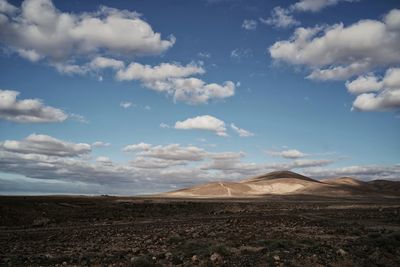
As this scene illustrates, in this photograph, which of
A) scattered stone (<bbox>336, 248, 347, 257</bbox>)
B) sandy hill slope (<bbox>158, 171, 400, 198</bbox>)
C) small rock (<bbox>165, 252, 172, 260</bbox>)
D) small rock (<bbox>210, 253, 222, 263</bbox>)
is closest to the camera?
small rock (<bbox>210, 253, 222, 263</bbox>)

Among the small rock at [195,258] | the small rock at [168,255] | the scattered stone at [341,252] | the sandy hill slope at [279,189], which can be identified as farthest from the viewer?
the sandy hill slope at [279,189]

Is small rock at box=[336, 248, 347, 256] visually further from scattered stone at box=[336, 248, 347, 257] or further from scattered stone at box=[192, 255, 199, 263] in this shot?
scattered stone at box=[192, 255, 199, 263]

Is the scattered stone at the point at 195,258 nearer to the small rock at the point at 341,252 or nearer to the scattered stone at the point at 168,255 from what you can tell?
the scattered stone at the point at 168,255

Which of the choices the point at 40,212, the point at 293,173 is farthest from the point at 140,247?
the point at 293,173

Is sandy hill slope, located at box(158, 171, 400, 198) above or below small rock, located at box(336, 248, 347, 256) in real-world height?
above

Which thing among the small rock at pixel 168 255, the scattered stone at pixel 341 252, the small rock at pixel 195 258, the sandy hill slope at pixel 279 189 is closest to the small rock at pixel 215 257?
the small rock at pixel 195 258

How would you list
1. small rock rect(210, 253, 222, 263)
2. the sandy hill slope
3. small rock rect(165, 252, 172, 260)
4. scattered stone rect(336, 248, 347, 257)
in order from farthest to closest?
the sandy hill slope → scattered stone rect(336, 248, 347, 257) → small rock rect(165, 252, 172, 260) → small rock rect(210, 253, 222, 263)

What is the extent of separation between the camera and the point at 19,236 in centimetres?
2250

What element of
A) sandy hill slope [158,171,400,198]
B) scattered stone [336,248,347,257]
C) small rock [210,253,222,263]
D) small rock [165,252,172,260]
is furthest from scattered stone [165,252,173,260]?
sandy hill slope [158,171,400,198]

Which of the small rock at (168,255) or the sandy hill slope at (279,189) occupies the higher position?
the sandy hill slope at (279,189)

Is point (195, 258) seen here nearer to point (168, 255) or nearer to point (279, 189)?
point (168, 255)

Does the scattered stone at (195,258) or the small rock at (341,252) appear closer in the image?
the scattered stone at (195,258)

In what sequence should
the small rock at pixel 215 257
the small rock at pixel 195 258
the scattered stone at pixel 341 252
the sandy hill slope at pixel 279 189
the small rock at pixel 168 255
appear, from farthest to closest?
the sandy hill slope at pixel 279 189 → the scattered stone at pixel 341 252 → the small rock at pixel 168 255 → the small rock at pixel 195 258 → the small rock at pixel 215 257

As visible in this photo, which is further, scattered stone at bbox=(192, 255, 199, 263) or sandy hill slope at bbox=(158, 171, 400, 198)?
sandy hill slope at bbox=(158, 171, 400, 198)
